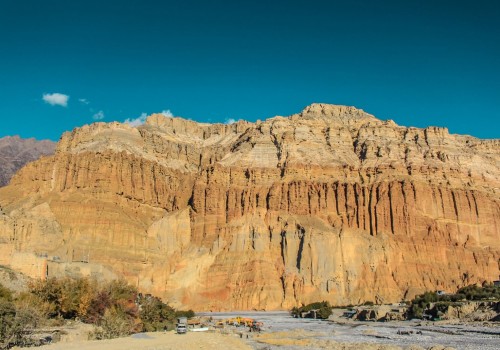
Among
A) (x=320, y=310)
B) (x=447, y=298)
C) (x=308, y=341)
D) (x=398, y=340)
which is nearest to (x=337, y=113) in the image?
(x=320, y=310)

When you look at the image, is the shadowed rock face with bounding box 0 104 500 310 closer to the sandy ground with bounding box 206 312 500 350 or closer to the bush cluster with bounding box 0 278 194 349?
the bush cluster with bounding box 0 278 194 349

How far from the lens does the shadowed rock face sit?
11606cm

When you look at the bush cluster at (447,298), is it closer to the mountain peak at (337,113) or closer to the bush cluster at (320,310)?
the bush cluster at (320,310)

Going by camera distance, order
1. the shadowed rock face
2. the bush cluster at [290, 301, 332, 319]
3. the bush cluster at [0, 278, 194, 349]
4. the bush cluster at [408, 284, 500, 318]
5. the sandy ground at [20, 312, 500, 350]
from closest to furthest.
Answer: the bush cluster at [0, 278, 194, 349]
the sandy ground at [20, 312, 500, 350]
the bush cluster at [408, 284, 500, 318]
the bush cluster at [290, 301, 332, 319]
the shadowed rock face

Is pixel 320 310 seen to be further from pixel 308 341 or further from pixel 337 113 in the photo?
pixel 337 113

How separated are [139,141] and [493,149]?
92880 mm

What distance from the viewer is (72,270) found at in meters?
81.7

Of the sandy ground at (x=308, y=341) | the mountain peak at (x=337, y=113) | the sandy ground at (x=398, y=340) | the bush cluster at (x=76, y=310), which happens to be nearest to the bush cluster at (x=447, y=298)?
the sandy ground at (x=308, y=341)

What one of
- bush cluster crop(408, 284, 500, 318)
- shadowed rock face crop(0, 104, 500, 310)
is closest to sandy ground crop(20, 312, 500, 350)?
bush cluster crop(408, 284, 500, 318)

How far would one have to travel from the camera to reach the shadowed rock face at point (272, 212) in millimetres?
116062

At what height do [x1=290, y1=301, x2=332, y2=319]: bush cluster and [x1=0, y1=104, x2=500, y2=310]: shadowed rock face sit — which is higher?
[x1=0, y1=104, x2=500, y2=310]: shadowed rock face

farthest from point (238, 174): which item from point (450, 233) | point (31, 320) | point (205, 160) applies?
point (31, 320)

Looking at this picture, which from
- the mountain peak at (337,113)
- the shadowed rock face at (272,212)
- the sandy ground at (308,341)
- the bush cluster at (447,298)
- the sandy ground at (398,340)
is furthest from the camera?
the mountain peak at (337,113)

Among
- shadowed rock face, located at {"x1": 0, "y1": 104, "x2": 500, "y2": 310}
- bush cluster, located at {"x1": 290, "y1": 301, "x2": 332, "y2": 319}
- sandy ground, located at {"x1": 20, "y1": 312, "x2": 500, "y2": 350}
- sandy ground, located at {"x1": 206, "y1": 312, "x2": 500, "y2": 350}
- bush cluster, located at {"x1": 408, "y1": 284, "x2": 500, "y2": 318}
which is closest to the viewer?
sandy ground, located at {"x1": 20, "y1": 312, "x2": 500, "y2": 350}
